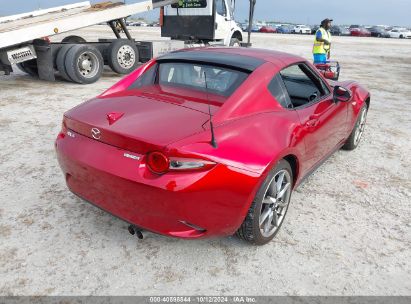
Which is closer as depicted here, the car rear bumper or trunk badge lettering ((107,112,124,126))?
the car rear bumper

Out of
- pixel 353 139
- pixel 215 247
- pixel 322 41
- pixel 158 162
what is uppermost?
pixel 322 41

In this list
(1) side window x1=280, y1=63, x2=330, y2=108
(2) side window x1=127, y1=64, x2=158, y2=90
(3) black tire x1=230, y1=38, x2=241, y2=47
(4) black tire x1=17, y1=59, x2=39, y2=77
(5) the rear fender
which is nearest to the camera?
(2) side window x1=127, y1=64, x2=158, y2=90

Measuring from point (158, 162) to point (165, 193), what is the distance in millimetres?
206

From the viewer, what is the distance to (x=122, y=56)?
10.2 metres

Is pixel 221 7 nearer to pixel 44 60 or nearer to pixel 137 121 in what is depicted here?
pixel 44 60

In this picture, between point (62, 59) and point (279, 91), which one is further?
point (62, 59)

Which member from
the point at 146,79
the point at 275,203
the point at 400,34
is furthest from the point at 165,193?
the point at 400,34

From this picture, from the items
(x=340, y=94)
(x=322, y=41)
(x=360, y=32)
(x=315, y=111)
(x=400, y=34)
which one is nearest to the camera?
(x=315, y=111)

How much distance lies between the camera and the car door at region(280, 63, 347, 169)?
326cm

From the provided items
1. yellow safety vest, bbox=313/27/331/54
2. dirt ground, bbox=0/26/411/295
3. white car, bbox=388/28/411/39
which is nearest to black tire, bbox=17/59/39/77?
dirt ground, bbox=0/26/411/295

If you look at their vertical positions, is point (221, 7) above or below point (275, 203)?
above

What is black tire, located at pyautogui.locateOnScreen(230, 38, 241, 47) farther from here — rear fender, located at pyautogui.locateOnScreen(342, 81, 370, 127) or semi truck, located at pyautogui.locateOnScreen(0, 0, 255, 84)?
rear fender, located at pyautogui.locateOnScreen(342, 81, 370, 127)

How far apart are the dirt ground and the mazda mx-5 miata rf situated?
0.29 m

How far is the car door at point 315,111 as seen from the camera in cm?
326
